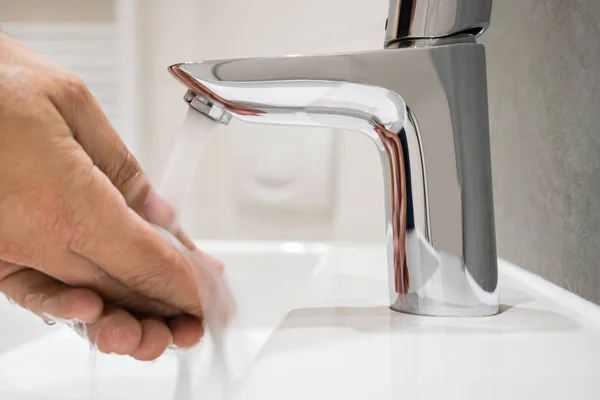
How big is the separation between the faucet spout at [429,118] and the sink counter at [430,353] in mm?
26

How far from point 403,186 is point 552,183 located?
140 millimetres

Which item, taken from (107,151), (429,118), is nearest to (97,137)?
(107,151)

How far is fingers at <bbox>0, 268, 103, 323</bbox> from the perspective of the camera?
39cm

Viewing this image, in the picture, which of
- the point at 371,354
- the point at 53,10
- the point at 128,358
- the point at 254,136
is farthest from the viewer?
the point at 53,10

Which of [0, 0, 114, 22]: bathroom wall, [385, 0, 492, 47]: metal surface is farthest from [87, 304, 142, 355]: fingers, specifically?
[0, 0, 114, 22]: bathroom wall

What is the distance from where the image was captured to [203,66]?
346 mm

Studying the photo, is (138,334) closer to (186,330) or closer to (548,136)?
(186,330)

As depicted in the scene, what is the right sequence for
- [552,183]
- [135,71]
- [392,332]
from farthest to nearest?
[135,71] < [552,183] < [392,332]

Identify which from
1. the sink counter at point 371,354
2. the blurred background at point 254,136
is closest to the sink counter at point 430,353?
the sink counter at point 371,354

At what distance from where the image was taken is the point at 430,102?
1.12 ft

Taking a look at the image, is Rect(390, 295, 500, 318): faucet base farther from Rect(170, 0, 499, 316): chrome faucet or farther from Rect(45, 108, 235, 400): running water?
Rect(45, 108, 235, 400): running water

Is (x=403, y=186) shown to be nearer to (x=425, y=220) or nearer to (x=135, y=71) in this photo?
(x=425, y=220)

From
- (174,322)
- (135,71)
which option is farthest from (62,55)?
(174,322)

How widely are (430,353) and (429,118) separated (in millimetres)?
144
